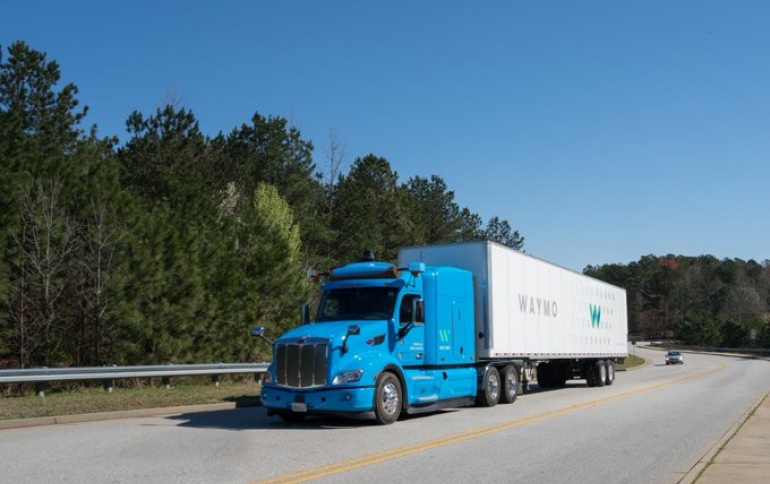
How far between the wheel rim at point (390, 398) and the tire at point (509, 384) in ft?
17.8

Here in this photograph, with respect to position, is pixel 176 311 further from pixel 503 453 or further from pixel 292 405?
pixel 503 453

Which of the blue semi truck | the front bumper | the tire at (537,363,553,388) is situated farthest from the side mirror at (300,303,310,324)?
the tire at (537,363,553,388)

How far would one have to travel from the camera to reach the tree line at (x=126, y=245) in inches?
970

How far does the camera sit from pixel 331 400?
1366 cm

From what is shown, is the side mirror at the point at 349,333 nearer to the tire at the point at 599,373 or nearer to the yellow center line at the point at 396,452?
the yellow center line at the point at 396,452

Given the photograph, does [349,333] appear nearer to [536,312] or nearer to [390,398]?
[390,398]

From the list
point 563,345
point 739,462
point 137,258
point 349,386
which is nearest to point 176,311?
point 137,258

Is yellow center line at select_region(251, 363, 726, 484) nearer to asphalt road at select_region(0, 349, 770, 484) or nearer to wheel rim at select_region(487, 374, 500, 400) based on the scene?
asphalt road at select_region(0, 349, 770, 484)

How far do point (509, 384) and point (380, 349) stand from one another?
6149mm

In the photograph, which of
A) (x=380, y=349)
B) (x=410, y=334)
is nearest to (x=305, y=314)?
(x=410, y=334)

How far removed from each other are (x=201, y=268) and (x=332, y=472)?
2150 cm

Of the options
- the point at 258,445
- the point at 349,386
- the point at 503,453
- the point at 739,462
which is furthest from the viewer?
the point at 349,386

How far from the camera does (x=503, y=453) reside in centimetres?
1059

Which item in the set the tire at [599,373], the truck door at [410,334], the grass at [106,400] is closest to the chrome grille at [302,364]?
the truck door at [410,334]
